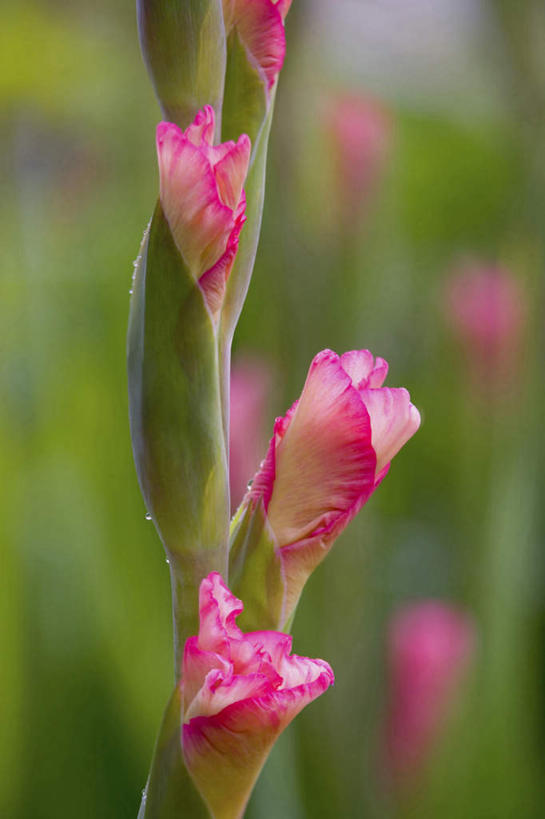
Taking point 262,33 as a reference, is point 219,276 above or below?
below

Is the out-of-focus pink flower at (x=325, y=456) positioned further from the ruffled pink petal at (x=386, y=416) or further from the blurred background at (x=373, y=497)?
the blurred background at (x=373, y=497)

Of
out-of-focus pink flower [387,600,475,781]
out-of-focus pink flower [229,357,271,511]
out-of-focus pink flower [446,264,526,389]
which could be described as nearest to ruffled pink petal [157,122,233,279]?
out-of-focus pink flower [229,357,271,511]

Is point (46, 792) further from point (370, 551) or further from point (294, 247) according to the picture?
point (294, 247)

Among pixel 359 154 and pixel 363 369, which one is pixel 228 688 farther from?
pixel 359 154

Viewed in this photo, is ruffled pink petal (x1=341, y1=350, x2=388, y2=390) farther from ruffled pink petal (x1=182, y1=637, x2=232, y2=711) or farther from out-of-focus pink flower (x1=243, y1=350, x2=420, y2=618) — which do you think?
ruffled pink petal (x1=182, y1=637, x2=232, y2=711)

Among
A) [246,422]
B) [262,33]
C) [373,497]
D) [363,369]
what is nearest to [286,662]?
[363,369]
